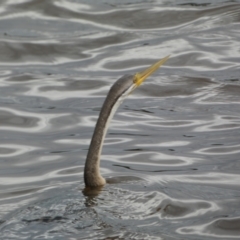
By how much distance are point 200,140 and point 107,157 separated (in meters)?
0.89

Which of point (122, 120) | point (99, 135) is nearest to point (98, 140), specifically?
point (99, 135)

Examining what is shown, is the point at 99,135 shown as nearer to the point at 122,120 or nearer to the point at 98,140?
the point at 98,140

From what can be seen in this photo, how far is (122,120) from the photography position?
29.1ft

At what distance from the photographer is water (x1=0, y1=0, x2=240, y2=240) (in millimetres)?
6090

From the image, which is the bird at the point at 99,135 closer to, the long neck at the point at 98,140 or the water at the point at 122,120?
the long neck at the point at 98,140

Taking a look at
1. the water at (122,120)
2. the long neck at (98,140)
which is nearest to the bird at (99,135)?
the long neck at (98,140)

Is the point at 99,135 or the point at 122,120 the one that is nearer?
the point at 99,135

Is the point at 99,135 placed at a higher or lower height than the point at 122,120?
higher

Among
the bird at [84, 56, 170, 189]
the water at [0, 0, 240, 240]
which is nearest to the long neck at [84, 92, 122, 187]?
the bird at [84, 56, 170, 189]

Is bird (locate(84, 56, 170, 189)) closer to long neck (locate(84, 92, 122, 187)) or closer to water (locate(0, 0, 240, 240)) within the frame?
long neck (locate(84, 92, 122, 187))

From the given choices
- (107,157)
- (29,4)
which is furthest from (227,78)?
(29,4)

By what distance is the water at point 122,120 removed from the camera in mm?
6090

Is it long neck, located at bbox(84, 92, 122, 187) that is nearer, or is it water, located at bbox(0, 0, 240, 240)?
water, located at bbox(0, 0, 240, 240)

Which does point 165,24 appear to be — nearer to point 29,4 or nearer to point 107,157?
point 29,4
